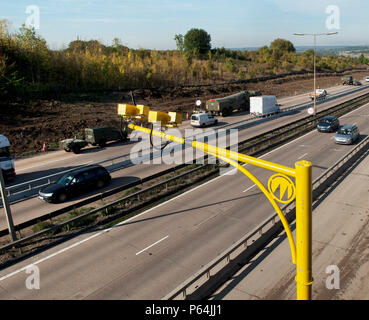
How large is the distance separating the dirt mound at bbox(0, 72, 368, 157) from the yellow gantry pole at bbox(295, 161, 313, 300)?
30.7 metres

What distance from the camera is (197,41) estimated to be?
11994 centimetres

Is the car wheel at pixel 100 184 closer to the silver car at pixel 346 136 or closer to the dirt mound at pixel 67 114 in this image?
the dirt mound at pixel 67 114

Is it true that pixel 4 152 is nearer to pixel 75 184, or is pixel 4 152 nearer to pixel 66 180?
pixel 66 180

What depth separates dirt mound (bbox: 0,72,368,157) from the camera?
3356cm

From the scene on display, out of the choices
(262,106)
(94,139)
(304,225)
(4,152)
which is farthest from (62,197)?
(262,106)

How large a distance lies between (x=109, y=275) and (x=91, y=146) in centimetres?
2171

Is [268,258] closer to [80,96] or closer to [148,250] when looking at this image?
[148,250]

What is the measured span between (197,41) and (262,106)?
87074 mm

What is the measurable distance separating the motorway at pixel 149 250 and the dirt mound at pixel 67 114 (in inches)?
764

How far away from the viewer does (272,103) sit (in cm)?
4322

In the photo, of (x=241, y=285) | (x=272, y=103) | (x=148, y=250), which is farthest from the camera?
(x=272, y=103)

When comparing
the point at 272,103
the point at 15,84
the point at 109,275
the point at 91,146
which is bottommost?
the point at 109,275

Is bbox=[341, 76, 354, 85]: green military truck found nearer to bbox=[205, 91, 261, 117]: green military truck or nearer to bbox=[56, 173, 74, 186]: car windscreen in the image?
bbox=[205, 91, 261, 117]: green military truck
